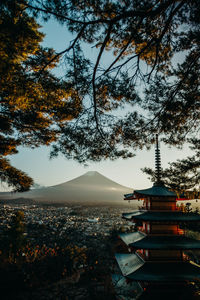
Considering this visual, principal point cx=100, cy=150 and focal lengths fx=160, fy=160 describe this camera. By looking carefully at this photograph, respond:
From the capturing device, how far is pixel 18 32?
3217 mm

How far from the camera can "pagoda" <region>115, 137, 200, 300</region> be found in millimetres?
4504

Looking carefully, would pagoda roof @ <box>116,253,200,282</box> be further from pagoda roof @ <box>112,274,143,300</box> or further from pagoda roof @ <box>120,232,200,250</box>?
pagoda roof @ <box>112,274,143,300</box>

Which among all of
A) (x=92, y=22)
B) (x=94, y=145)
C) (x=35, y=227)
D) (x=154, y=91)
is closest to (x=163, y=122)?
(x=154, y=91)

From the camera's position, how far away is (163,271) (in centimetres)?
461

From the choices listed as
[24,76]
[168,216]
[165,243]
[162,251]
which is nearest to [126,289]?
Result: [162,251]

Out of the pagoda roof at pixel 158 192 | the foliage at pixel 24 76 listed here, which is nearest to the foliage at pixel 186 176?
the pagoda roof at pixel 158 192

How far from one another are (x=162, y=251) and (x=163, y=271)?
0.54m

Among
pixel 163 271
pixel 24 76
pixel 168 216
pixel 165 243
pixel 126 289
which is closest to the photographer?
pixel 24 76

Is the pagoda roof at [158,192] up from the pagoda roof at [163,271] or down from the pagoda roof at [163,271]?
up

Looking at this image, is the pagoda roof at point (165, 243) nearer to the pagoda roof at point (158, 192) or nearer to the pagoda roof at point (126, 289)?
the pagoda roof at point (158, 192)

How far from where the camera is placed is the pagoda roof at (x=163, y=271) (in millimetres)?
4324

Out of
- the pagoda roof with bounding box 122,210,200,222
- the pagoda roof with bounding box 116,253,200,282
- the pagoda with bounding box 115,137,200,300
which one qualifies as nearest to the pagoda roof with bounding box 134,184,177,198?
the pagoda with bounding box 115,137,200,300

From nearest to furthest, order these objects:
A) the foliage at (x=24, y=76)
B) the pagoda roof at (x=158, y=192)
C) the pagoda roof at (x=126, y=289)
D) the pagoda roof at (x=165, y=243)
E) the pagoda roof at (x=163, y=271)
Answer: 1. the foliage at (x=24, y=76)
2. the pagoda roof at (x=163, y=271)
3. the pagoda roof at (x=165, y=243)
4. the pagoda roof at (x=158, y=192)
5. the pagoda roof at (x=126, y=289)

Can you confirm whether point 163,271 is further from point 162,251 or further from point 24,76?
point 24,76
